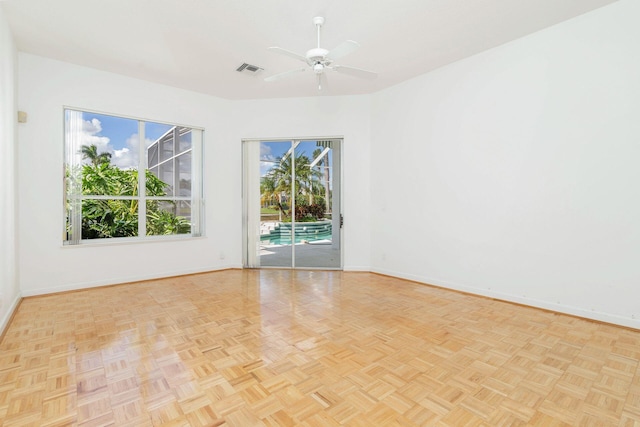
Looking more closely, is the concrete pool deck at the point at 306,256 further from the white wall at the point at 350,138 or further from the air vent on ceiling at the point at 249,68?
the air vent on ceiling at the point at 249,68

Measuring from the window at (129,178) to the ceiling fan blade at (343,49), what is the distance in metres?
3.32

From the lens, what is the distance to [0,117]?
2812 mm

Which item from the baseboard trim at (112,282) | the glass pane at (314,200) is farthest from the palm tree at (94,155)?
the glass pane at (314,200)

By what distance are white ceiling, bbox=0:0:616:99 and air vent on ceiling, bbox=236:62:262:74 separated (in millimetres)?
112

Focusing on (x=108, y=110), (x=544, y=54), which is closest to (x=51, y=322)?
(x=108, y=110)

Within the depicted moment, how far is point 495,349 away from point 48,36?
551 centimetres

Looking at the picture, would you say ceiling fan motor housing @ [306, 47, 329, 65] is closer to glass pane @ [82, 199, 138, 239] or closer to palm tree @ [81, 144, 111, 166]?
palm tree @ [81, 144, 111, 166]

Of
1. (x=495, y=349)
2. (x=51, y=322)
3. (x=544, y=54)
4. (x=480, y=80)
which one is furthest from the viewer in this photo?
(x=480, y=80)

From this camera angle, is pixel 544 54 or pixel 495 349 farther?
pixel 544 54

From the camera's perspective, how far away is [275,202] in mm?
5664

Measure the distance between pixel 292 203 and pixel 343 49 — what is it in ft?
10.3

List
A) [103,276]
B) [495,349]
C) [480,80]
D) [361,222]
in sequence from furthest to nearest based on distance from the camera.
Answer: [361,222], [103,276], [480,80], [495,349]

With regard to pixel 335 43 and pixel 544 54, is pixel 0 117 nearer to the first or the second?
pixel 335 43

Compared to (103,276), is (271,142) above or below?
above
